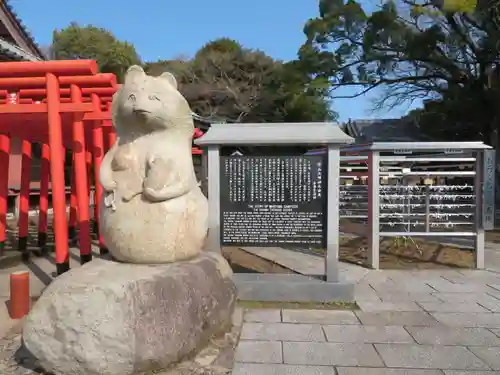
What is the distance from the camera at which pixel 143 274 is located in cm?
375

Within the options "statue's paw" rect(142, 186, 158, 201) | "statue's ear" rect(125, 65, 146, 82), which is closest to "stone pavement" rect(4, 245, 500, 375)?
"statue's paw" rect(142, 186, 158, 201)

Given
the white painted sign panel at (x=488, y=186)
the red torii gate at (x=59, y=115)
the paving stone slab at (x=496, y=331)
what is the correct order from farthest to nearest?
the white painted sign panel at (x=488, y=186) → the red torii gate at (x=59, y=115) → the paving stone slab at (x=496, y=331)

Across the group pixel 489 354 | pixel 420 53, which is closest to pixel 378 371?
pixel 489 354

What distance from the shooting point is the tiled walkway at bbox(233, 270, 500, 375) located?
12.4ft

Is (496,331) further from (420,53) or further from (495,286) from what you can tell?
(420,53)

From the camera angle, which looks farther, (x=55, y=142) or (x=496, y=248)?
(x=496, y=248)

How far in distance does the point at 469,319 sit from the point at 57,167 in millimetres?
5697

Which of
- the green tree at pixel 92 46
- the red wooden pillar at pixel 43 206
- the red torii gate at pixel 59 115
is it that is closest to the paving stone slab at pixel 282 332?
the red torii gate at pixel 59 115

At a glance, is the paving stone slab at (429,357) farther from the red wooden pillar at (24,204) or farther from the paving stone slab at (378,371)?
the red wooden pillar at (24,204)

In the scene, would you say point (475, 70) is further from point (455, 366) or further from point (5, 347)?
point (5, 347)

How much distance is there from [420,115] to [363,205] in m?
11.4

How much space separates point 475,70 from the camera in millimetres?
16938

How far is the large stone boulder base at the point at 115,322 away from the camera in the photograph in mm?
3268

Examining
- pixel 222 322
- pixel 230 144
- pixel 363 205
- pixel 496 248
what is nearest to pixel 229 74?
pixel 363 205
